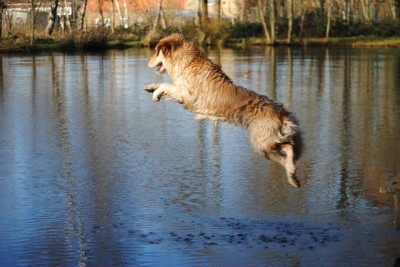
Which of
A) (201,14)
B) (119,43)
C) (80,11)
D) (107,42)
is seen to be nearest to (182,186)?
(107,42)

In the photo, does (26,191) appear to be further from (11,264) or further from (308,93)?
(308,93)

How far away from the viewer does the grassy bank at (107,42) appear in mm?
47000

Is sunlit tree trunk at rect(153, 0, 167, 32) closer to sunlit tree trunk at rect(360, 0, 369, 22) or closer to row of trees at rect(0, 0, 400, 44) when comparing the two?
row of trees at rect(0, 0, 400, 44)

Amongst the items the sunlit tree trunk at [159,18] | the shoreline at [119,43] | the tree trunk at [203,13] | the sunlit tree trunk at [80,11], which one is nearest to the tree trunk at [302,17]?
the shoreline at [119,43]

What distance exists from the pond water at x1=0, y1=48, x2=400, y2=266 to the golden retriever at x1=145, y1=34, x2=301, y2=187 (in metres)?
1.17

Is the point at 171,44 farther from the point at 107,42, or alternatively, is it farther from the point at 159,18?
the point at 159,18

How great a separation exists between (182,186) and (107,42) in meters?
41.7

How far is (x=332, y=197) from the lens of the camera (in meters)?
11.9

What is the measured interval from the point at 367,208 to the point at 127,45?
45.1 meters

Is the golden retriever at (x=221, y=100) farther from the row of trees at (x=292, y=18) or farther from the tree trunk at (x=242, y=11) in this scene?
the tree trunk at (x=242, y=11)

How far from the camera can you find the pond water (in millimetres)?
9578

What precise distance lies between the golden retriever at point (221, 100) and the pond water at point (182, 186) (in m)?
1.17

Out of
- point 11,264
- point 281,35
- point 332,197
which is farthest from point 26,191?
point 281,35

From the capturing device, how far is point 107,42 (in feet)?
176
